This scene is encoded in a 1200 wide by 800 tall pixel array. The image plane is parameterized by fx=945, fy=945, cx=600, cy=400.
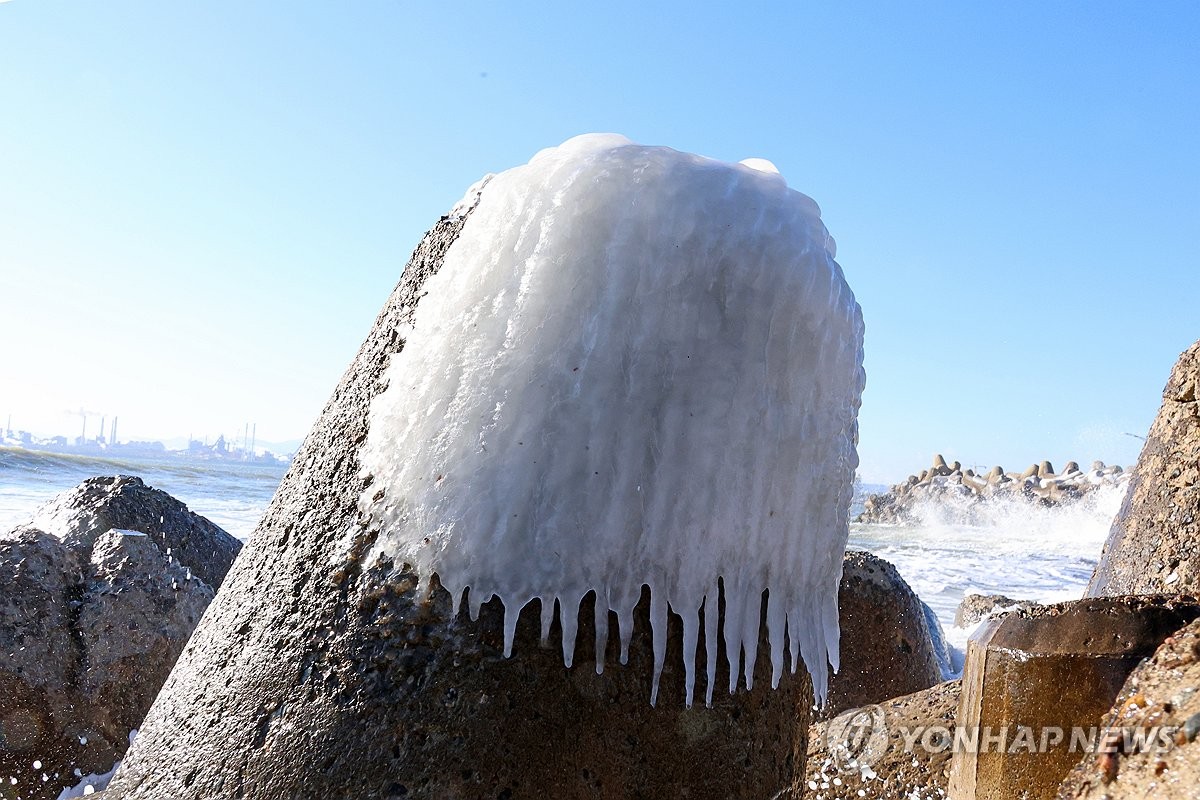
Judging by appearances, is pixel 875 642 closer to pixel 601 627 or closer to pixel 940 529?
pixel 601 627

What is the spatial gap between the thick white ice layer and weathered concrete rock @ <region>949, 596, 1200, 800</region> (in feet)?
1.09

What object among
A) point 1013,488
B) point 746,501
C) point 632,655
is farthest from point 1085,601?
point 1013,488

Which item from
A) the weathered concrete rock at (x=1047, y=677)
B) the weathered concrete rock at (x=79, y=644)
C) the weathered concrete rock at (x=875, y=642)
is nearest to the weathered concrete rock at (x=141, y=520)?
the weathered concrete rock at (x=79, y=644)

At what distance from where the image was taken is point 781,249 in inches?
64.1

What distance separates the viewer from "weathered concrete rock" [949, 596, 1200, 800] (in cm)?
153

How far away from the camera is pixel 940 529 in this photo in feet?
102

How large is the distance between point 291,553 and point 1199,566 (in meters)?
2.48

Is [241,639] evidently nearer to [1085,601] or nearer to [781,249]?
[781,249]

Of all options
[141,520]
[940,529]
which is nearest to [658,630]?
[141,520]

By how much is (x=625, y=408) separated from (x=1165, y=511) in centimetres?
219

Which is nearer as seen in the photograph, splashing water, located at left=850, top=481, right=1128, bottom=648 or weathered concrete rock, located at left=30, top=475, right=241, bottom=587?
weathered concrete rock, located at left=30, top=475, right=241, bottom=587

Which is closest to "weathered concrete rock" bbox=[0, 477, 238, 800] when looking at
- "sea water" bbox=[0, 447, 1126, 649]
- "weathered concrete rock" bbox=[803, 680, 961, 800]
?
"weathered concrete rock" bbox=[803, 680, 961, 800]

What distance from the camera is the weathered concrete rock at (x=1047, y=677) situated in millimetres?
1532

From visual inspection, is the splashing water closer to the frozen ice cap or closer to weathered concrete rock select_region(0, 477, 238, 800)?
weathered concrete rock select_region(0, 477, 238, 800)
